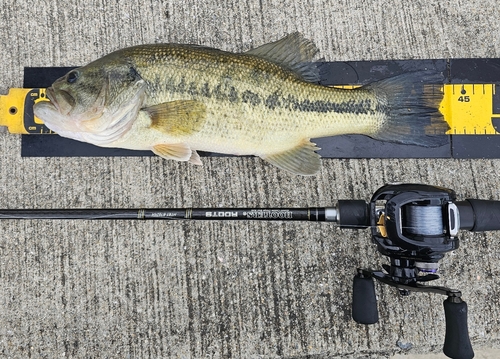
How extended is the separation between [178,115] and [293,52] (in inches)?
29.4

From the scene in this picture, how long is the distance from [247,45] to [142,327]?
1.86m

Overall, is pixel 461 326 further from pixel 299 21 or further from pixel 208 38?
pixel 208 38

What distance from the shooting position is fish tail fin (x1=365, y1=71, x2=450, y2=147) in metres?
2.27

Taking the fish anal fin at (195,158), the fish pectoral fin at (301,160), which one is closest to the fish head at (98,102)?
the fish anal fin at (195,158)

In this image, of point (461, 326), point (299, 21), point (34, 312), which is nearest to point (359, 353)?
point (461, 326)

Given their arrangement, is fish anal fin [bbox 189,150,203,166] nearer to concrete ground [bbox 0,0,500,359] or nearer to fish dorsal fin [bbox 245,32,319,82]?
concrete ground [bbox 0,0,500,359]

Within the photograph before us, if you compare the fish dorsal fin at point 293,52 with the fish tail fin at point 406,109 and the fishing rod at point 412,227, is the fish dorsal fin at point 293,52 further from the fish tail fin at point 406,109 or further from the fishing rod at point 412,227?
the fishing rod at point 412,227


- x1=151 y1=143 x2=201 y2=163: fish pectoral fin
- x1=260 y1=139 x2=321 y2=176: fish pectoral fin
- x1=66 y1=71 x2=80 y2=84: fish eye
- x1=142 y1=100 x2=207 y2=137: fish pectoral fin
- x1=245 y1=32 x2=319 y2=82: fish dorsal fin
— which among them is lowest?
x1=260 y1=139 x2=321 y2=176: fish pectoral fin

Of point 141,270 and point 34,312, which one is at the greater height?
point 141,270

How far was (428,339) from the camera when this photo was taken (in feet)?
7.73

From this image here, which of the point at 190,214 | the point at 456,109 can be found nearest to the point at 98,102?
the point at 190,214

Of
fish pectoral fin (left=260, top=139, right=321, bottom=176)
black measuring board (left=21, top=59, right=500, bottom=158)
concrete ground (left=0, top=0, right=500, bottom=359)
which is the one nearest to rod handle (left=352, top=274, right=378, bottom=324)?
concrete ground (left=0, top=0, right=500, bottom=359)

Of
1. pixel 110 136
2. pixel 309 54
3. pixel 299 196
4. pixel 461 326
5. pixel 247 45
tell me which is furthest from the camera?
pixel 247 45

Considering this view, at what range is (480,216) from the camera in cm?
190
